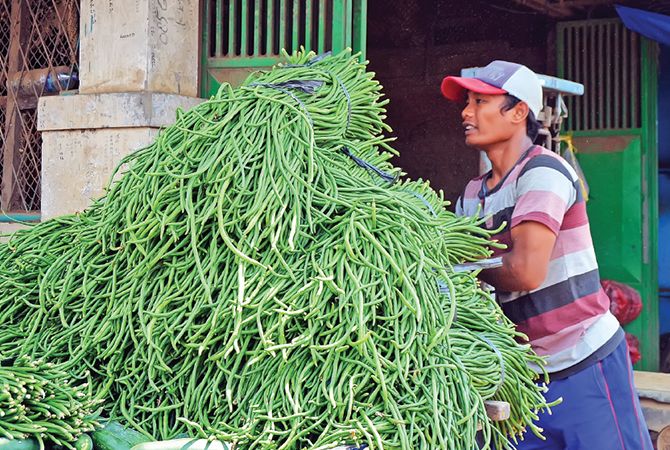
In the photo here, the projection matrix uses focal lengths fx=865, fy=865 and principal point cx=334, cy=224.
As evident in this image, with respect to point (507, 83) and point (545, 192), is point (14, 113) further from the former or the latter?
point (545, 192)

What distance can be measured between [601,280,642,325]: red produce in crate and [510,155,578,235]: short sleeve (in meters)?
2.93

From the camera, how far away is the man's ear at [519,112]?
11.0 ft

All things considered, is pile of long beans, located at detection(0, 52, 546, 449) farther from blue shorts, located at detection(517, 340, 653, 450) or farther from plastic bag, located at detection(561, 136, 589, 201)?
plastic bag, located at detection(561, 136, 589, 201)

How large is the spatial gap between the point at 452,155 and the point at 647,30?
2.22 metres

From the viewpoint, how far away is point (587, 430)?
3.23m

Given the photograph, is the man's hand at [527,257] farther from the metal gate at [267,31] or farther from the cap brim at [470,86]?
the metal gate at [267,31]

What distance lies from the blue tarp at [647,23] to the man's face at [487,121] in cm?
269

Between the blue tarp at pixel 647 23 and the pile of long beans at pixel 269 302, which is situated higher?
the blue tarp at pixel 647 23

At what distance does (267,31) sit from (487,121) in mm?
1061

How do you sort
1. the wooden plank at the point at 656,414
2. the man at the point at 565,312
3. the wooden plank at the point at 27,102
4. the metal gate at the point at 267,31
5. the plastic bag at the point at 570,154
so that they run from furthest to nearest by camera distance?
the plastic bag at the point at 570,154, the wooden plank at the point at 656,414, the wooden plank at the point at 27,102, the metal gate at the point at 267,31, the man at the point at 565,312

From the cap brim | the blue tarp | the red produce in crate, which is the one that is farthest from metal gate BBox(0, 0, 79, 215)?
the red produce in crate

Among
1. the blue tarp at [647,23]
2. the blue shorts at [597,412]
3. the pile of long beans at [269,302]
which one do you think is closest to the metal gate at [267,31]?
the pile of long beans at [269,302]

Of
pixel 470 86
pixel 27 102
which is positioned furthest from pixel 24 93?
pixel 470 86

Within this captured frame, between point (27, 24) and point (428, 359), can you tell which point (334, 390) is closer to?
point (428, 359)
